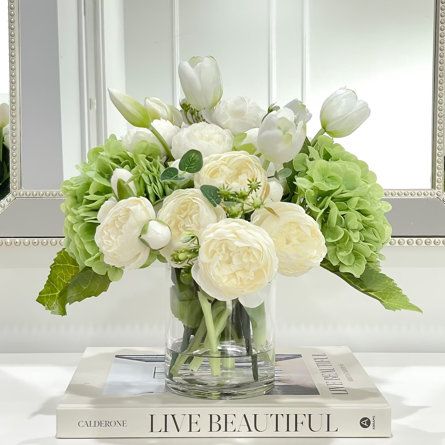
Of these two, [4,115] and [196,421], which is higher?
[4,115]

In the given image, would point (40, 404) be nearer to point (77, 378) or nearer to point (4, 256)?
point (77, 378)

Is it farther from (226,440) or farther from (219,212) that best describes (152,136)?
(226,440)

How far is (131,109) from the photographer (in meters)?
0.88

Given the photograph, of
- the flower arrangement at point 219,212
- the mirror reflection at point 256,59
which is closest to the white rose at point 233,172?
the flower arrangement at point 219,212

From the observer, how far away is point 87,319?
119 cm

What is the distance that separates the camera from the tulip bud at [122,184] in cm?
81

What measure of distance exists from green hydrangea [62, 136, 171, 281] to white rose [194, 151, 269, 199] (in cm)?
6

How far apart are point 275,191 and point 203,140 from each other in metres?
0.09

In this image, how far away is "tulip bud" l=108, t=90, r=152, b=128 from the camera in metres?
0.88

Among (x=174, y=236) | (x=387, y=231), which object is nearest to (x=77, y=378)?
(x=174, y=236)

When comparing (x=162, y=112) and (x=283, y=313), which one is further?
(x=283, y=313)

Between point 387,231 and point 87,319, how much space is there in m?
0.51

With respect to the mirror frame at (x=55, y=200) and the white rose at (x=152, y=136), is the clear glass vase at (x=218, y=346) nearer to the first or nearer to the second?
the white rose at (x=152, y=136)

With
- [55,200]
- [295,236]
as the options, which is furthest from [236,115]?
[55,200]
